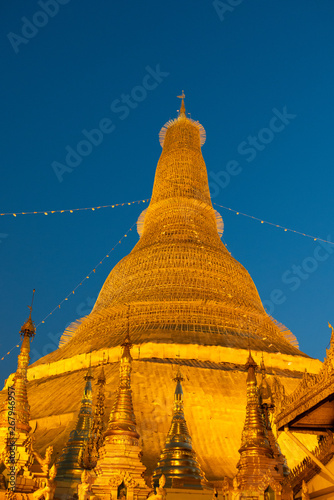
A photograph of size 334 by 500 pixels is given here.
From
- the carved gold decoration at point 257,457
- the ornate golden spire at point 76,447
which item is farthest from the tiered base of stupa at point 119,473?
the carved gold decoration at point 257,457

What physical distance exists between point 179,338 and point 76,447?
28.6 feet

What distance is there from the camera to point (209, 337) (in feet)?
80.4

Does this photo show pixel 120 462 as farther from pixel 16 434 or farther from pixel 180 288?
pixel 180 288

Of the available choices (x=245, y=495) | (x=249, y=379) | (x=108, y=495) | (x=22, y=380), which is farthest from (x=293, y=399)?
(x=22, y=380)

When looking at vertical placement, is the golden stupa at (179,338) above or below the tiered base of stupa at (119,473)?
above

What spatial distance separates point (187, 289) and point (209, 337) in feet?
12.6

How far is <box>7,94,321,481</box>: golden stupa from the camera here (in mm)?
19156

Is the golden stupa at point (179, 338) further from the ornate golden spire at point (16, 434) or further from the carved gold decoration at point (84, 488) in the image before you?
the ornate golden spire at point (16, 434)

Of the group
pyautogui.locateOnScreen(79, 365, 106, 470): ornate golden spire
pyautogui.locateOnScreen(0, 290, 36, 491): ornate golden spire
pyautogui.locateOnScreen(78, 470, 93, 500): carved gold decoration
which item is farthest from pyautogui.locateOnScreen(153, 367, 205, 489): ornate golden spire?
pyautogui.locateOnScreen(0, 290, 36, 491): ornate golden spire

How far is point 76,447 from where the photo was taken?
52.2 feet

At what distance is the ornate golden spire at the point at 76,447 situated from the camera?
1509 centimetres

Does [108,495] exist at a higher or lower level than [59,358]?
lower

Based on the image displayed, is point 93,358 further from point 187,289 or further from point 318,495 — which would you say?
point 318,495

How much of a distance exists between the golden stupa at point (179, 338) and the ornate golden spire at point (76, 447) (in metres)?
1.33
